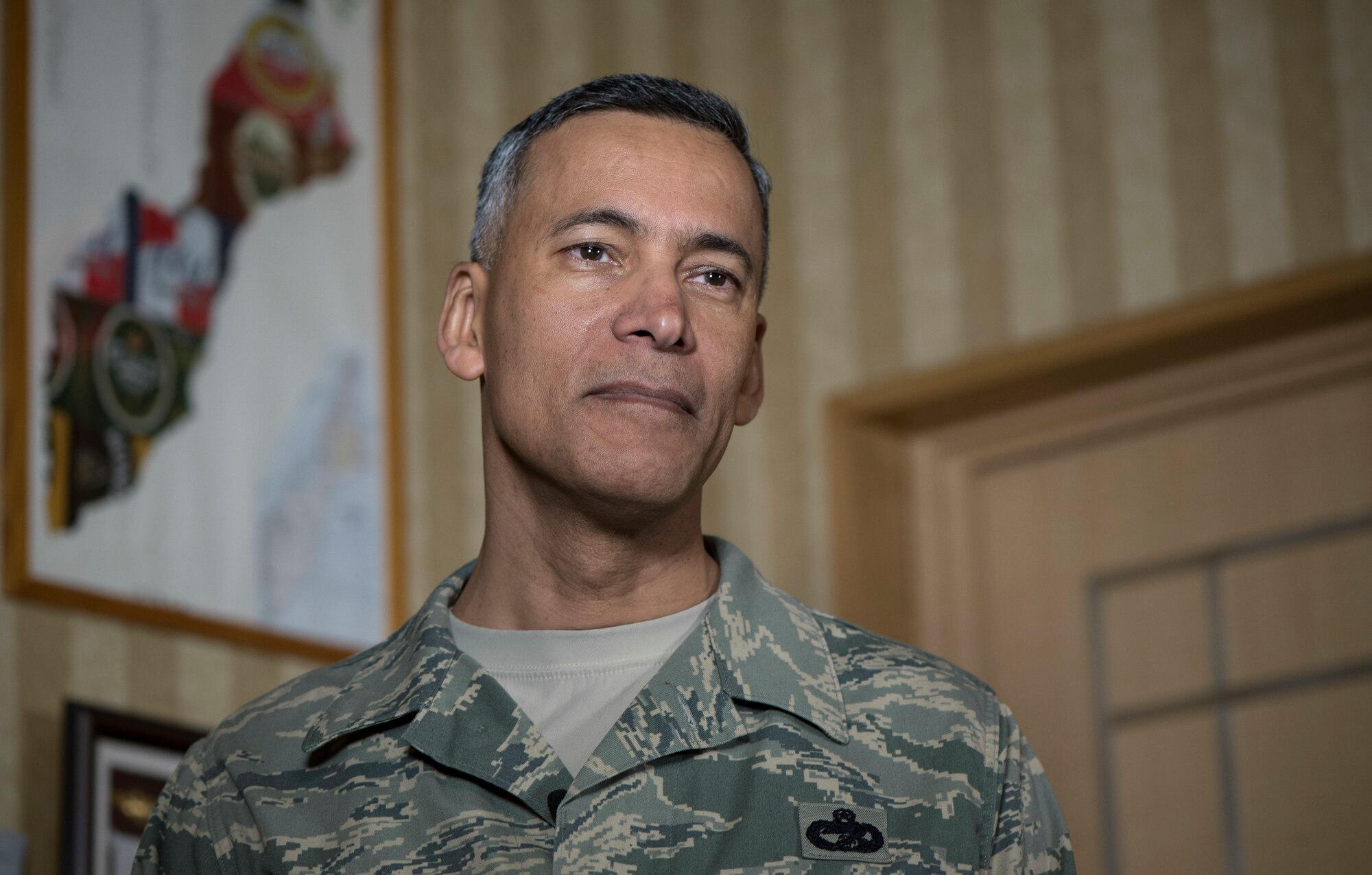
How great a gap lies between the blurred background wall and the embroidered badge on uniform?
138cm

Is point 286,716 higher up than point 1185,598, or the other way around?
point 1185,598

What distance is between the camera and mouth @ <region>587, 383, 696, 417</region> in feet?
4.33

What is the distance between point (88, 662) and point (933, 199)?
1640 mm

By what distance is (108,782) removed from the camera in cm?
210

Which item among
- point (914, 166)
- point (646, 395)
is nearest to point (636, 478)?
point (646, 395)

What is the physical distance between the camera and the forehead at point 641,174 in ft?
4.63

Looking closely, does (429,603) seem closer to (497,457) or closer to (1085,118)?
(497,457)

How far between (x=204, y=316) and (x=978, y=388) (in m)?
1.29

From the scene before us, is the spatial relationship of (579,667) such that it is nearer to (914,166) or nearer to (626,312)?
(626,312)

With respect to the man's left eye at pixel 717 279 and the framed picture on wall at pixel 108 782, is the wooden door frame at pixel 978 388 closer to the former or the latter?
the framed picture on wall at pixel 108 782

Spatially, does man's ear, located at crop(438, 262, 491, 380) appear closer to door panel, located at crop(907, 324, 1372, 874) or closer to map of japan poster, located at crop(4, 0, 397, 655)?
map of japan poster, located at crop(4, 0, 397, 655)

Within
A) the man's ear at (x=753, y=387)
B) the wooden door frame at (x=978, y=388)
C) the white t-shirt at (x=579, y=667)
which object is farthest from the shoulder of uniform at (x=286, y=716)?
the wooden door frame at (x=978, y=388)

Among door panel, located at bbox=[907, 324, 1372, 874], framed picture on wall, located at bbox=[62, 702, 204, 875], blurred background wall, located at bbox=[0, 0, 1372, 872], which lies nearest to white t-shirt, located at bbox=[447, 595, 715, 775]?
framed picture on wall, located at bbox=[62, 702, 204, 875]

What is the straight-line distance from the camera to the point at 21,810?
2.03 meters
